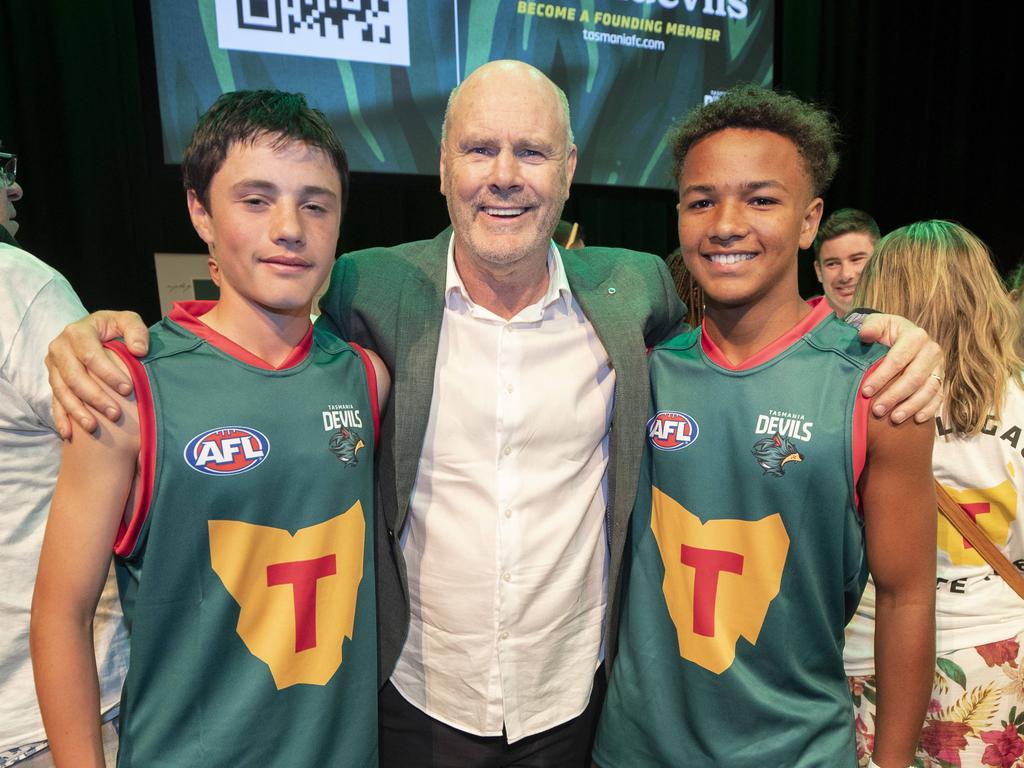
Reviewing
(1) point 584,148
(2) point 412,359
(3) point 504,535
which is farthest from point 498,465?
(1) point 584,148

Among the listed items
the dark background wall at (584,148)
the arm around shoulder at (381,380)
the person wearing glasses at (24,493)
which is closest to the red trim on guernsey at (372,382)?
Answer: the arm around shoulder at (381,380)

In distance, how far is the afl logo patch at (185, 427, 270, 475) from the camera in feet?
3.59

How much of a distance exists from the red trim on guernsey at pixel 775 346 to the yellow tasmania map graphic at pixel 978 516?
2.07 feet

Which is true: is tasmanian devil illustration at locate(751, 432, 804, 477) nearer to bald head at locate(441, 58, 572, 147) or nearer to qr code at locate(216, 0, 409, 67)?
bald head at locate(441, 58, 572, 147)

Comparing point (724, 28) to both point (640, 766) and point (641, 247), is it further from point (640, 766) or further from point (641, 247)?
point (640, 766)

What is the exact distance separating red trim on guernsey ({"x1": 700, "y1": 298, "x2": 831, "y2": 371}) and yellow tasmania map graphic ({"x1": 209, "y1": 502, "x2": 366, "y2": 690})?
0.68 m

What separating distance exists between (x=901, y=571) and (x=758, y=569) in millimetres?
223

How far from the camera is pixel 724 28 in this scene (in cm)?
406

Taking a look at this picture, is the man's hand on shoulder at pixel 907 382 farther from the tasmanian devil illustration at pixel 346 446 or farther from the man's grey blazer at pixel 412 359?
the tasmanian devil illustration at pixel 346 446

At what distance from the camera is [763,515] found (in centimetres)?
124

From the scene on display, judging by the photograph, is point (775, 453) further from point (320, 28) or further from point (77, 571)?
point (320, 28)

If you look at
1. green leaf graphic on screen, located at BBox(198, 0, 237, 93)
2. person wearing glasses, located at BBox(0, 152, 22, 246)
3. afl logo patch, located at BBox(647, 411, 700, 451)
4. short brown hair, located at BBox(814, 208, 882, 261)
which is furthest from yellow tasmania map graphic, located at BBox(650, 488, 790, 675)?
green leaf graphic on screen, located at BBox(198, 0, 237, 93)

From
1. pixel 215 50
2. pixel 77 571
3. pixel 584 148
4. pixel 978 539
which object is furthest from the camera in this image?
pixel 584 148

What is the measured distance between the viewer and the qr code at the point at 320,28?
10.1ft
